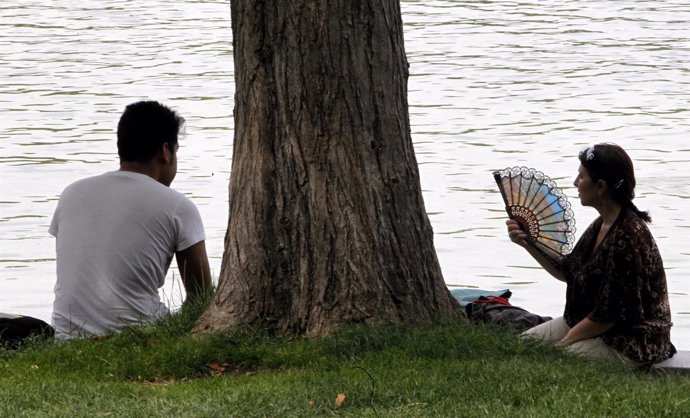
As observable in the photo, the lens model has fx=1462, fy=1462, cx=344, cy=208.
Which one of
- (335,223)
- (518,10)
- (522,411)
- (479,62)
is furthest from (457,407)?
(518,10)

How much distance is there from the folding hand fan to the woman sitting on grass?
229 millimetres

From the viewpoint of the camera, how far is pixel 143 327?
664cm

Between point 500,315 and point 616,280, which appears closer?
point 616,280

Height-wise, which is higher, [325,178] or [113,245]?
[325,178]

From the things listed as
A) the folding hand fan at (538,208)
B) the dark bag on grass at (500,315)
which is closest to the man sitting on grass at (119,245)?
the dark bag on grass at (500,315)

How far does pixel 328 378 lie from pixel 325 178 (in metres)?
1.03

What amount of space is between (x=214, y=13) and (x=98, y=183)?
21.1 meters

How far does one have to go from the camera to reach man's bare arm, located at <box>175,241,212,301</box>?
695 cm

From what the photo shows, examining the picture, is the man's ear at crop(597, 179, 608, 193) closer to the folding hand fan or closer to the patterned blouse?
the patterned blouse

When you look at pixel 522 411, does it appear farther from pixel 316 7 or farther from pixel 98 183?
pixel 98 183

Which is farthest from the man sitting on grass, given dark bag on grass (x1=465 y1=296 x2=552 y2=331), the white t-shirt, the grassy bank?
dark bag on grass (x1=465 y1=296 x2=552 y2=331)

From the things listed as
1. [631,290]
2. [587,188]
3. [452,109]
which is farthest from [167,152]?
[452,109]

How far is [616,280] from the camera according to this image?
646cm

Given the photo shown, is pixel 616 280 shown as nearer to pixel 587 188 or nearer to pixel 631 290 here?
pixel 631 290
